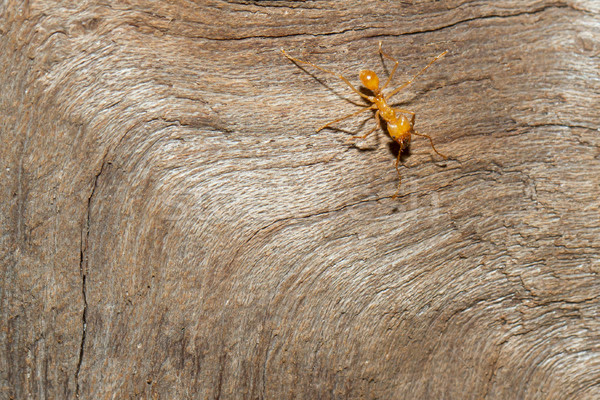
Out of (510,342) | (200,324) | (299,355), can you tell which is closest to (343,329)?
(299,355)

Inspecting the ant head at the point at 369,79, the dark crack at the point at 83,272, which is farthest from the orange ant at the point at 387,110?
the dark crack at the point at 83,272

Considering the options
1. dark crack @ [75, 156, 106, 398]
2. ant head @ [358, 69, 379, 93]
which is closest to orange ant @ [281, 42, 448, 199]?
ant head @ [358, 69, 379, 93]

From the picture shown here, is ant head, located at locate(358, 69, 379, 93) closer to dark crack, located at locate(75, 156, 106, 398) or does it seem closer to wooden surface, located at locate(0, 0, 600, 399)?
wooden surface, located at locate(0, 0, 600, 399)

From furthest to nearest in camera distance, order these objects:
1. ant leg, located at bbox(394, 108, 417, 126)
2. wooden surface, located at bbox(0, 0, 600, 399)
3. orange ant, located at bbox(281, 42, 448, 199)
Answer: ant leg, located at bbox(394, 108, 417, 126) < orange ant, located at bbox(281, 42, 448, 199) < wooden surface, located at bbox(0, 0, 600, 399)

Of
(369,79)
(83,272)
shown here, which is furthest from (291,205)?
(83,272)

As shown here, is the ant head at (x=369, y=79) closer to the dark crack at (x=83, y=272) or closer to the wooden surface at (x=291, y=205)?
the wooden surface at (x=291, y=205)

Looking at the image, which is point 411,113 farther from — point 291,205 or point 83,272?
point 83,272

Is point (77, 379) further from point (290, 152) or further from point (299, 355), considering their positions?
point (290, 152)
